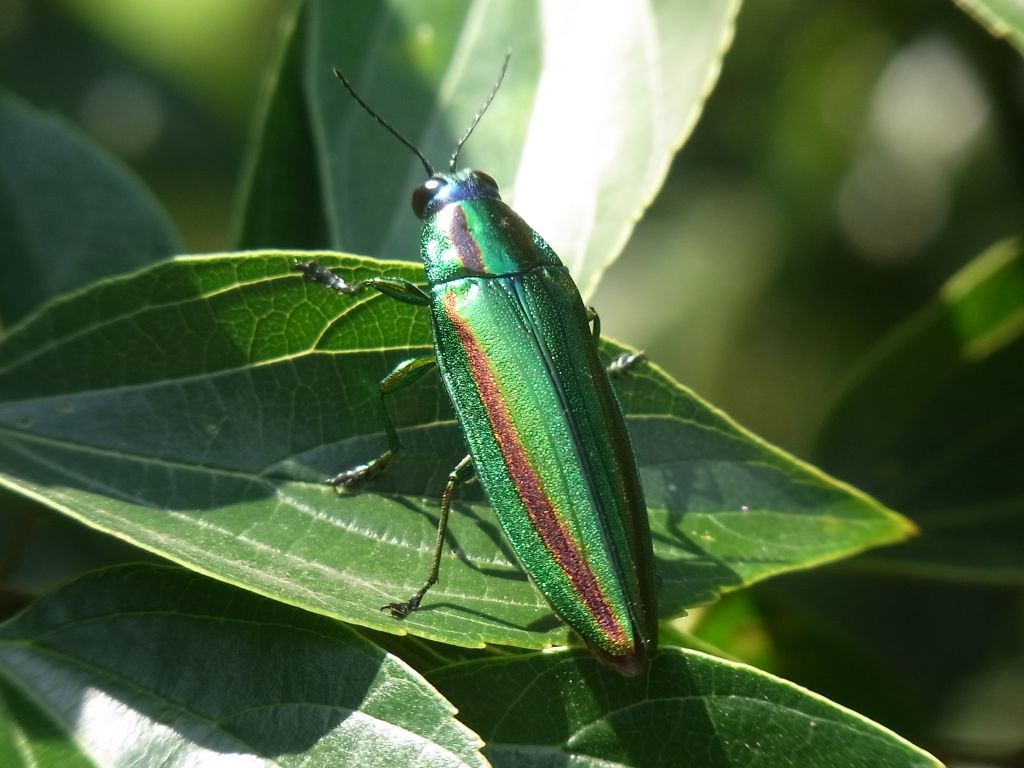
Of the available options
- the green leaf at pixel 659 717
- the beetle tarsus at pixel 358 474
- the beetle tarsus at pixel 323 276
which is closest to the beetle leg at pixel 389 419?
the beetle tarsus at pixel 358 474

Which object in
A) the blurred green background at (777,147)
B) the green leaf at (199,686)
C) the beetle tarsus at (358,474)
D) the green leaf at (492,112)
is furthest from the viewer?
the blurred green background at (777,147)

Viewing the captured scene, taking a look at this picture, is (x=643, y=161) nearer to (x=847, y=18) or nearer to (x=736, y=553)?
(x=736, y=553)

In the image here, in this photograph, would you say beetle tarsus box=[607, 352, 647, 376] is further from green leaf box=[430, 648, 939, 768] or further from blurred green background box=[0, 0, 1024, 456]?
blurred green background box=[0, 0, 1024, 456]

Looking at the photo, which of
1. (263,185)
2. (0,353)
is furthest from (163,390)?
(263,185)

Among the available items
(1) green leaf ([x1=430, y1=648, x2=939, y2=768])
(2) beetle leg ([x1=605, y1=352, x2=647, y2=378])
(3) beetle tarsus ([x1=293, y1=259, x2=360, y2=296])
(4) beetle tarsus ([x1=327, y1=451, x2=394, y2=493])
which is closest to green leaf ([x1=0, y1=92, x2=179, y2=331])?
(3) beetle tarsus ([x1=293, y1=259, x2=360, y2=296])

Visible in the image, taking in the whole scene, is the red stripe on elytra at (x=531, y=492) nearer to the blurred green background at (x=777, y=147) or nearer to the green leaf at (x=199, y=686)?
the green leaf at (x=199, y=686)

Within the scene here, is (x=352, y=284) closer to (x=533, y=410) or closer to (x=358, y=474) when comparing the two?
(x=358, y=474)
